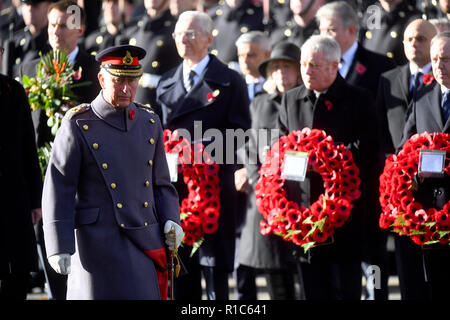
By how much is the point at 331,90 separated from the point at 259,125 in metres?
0.87

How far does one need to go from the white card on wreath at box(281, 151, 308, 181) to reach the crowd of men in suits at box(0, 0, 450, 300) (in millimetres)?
170

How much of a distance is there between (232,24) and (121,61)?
4.87 meters

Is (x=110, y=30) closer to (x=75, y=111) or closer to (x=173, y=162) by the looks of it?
(x=173, y=162)

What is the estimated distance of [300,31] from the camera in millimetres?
10406

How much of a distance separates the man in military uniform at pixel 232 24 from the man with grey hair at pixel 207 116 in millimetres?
2058

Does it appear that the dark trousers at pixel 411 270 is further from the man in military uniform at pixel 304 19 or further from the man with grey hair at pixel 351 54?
the man in military uniform at pixel 304 19

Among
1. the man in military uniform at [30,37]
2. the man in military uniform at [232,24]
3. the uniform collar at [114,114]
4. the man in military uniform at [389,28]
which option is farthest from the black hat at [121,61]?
the man in military uniform at [232,24]

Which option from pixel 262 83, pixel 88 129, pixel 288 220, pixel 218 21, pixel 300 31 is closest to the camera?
pixel 88 129

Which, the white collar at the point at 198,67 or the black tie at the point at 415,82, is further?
the white collar at the point at 198,67

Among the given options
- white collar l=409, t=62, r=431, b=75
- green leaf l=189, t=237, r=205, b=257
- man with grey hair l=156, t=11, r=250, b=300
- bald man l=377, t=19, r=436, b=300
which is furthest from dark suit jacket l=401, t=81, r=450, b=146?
green leaf l=189, t=237, r=205, b=257

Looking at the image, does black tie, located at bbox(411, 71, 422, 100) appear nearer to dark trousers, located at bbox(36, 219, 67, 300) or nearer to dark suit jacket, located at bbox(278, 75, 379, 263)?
dark suit jacket, located at bbox(278, 75, 379, 263)

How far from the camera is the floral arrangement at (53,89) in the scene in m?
8.89
